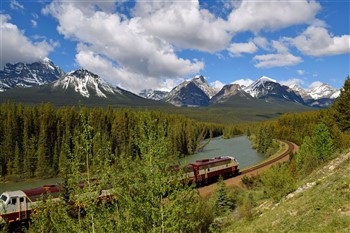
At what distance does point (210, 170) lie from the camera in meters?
52.6

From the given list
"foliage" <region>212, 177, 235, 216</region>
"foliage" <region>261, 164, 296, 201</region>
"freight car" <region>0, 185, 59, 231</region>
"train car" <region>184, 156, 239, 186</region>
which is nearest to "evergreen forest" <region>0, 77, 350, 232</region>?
"foliage" <region>261, 164, 296, 201</region>

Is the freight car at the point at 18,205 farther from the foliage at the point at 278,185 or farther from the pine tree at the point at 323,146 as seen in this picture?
the pine tree at the point at 323,146

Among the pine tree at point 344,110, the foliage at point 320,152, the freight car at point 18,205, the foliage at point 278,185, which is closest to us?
the foliage at point 278,185

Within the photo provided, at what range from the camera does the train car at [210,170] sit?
49.5 m

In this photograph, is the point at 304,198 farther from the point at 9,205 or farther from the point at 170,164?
the point at 9,205

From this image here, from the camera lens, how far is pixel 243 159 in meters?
88.3

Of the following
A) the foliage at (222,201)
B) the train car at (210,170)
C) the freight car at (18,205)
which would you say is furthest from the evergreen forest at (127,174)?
the train car at (210,170)

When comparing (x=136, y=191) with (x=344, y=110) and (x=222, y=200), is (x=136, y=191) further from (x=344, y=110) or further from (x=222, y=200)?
(x=344, y=110)

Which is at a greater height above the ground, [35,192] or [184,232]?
[184,232]

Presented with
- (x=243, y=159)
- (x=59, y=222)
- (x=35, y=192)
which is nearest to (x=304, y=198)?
(x=59, y=222)

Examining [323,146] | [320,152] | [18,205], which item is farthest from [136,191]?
[323,146]

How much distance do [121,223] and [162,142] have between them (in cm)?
381

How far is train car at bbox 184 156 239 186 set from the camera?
4954cm

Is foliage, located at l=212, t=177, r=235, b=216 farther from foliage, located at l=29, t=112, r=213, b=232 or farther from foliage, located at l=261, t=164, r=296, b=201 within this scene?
foliage, located at l=29, t=112, r=213, b=232
